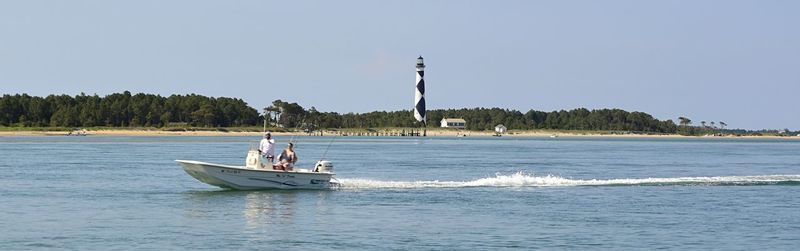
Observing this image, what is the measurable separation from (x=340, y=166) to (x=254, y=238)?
118 ft

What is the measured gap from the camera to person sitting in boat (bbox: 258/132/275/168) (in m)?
37.1

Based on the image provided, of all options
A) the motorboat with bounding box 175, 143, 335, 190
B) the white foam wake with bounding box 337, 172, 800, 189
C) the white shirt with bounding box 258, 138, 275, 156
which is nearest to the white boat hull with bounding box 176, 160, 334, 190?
the motorboat with bounding box 175, 143, 335, 190

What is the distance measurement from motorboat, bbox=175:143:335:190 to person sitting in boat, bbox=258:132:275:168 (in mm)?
129

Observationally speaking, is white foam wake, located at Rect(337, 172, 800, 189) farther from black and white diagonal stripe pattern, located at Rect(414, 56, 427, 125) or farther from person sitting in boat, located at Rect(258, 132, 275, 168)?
black and white diagonal stripe pattern, located at Rect(414, 56, 427, 125)

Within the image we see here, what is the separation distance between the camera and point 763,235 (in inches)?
1088

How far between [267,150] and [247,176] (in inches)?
45.0

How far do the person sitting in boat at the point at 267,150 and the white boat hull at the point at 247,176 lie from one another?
489 mm

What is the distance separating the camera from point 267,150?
37.3 meters

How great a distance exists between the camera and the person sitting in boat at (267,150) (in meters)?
→ 37.1

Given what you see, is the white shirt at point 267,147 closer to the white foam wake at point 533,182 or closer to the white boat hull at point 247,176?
the white boat hull at point 247,176

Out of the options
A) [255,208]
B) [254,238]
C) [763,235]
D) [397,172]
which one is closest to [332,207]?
[255,208]

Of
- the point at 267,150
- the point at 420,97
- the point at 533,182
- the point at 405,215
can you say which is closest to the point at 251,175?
the point at 267,150

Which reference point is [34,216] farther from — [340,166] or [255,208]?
[340,166]

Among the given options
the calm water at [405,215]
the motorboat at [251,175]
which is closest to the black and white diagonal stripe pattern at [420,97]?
the calm water at [405,215]
